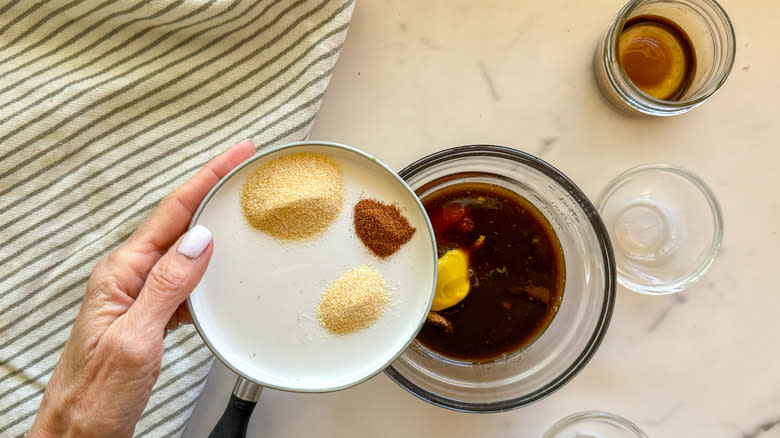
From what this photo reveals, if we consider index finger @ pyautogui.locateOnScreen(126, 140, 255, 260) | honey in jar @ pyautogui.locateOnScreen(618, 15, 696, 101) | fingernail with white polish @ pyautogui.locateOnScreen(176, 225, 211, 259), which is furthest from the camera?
honey in jar @ pyautogui.locateOnScreen(618, 15, 696, 101)

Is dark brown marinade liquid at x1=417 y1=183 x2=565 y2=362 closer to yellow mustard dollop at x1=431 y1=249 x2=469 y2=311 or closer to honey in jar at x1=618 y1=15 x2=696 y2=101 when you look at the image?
yellow mustard dollop at x1=431 y1=249 x2=469 y2=311

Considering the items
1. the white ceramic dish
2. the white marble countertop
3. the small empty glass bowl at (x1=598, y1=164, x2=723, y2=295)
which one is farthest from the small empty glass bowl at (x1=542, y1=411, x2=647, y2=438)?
the white ceramic dish

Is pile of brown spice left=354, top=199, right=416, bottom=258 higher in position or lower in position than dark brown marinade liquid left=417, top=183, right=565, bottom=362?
higher

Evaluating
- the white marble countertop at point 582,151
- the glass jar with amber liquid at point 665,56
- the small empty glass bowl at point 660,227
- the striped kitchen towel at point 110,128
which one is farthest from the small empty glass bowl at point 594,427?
the striped kitchen towel at point 110,128

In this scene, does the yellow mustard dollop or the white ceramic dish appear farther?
the yellow mustard dollop

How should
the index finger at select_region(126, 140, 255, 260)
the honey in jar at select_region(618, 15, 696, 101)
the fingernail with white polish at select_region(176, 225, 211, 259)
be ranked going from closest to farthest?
the fingernail with white polish at select_region(176, 225, 211, 259)
the index finger at select_region(126, 140, 255, 260)
the honey in jar at select_region(618, 15, 696, 101)

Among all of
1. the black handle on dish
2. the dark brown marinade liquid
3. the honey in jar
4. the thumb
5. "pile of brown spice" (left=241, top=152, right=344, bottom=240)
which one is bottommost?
the black handle on dish

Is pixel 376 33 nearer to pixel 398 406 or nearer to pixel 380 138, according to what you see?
pixel 380 138

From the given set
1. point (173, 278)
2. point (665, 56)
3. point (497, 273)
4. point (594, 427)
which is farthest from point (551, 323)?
point (173, 278)

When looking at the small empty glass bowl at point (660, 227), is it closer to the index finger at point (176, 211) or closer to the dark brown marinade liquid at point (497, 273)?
the dark brown marinade liquid at point (497, 273)
